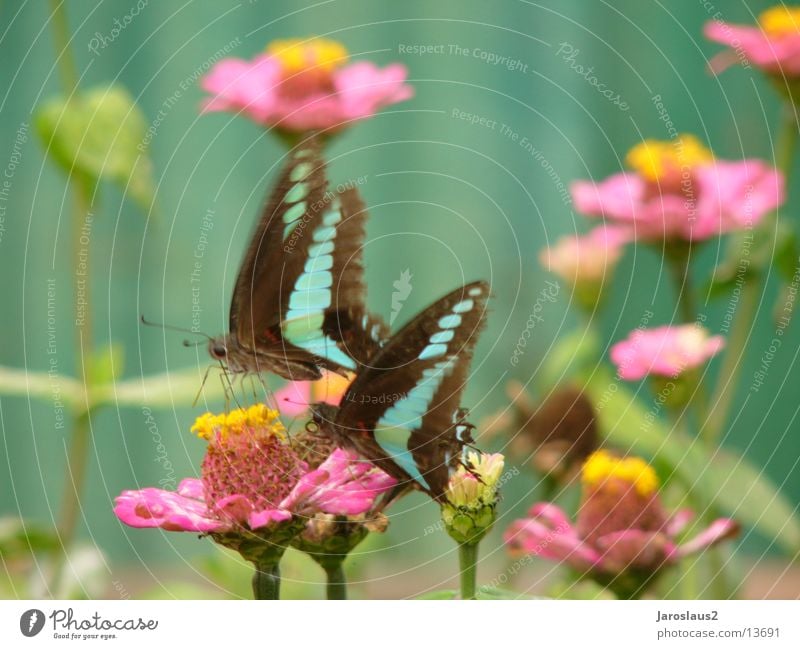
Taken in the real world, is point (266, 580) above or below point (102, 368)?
below

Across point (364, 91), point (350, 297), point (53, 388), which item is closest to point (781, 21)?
point (364, 91)

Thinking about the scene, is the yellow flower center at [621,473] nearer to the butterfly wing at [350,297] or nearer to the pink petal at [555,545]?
the pink petal at [555,545]

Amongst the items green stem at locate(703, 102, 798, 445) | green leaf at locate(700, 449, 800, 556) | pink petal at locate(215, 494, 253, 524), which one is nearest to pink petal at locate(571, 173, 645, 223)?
green stem at locate(703, 102, 798, 445)

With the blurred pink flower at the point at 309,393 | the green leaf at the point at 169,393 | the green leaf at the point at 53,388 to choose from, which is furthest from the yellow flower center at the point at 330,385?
the green leaf at the point at 53,388

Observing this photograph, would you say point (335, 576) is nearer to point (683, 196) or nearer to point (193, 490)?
point (193, 490)

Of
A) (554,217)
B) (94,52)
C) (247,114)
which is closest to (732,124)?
(554,217)
